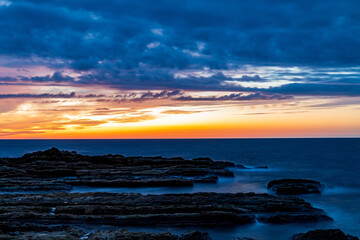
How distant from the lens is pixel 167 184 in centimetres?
3212

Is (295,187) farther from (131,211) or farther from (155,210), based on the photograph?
(131,211)

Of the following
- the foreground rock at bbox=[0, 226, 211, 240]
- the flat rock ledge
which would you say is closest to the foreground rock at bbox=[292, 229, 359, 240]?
the flat rock ledge

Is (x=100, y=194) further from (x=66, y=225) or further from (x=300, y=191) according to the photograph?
(x=300, y=191)

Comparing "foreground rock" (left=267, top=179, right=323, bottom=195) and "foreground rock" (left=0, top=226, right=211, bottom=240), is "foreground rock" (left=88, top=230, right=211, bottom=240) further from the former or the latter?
"foreground rock" (left=267, top=179, right=323, bottom=195)

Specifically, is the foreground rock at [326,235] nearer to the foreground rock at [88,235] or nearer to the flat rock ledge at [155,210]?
the flat rock ledge at [155,210]

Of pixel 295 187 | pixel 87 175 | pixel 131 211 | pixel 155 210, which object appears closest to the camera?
pixel 131 211

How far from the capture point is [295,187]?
29.1m

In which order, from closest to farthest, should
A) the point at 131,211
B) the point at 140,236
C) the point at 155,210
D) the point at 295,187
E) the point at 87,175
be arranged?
the point at 140,236 → the point at 131,211 → the point at 155,210 → the point at 295,187 → the point at 87,175

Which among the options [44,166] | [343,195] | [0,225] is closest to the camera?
[0,225]

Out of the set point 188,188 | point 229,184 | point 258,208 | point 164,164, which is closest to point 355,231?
point 258,208

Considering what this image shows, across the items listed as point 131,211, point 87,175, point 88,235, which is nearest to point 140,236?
point 88,235

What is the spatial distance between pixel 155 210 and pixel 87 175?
1891 centimetres

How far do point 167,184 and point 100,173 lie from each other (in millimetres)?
8267

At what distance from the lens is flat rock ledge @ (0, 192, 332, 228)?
708 inches
